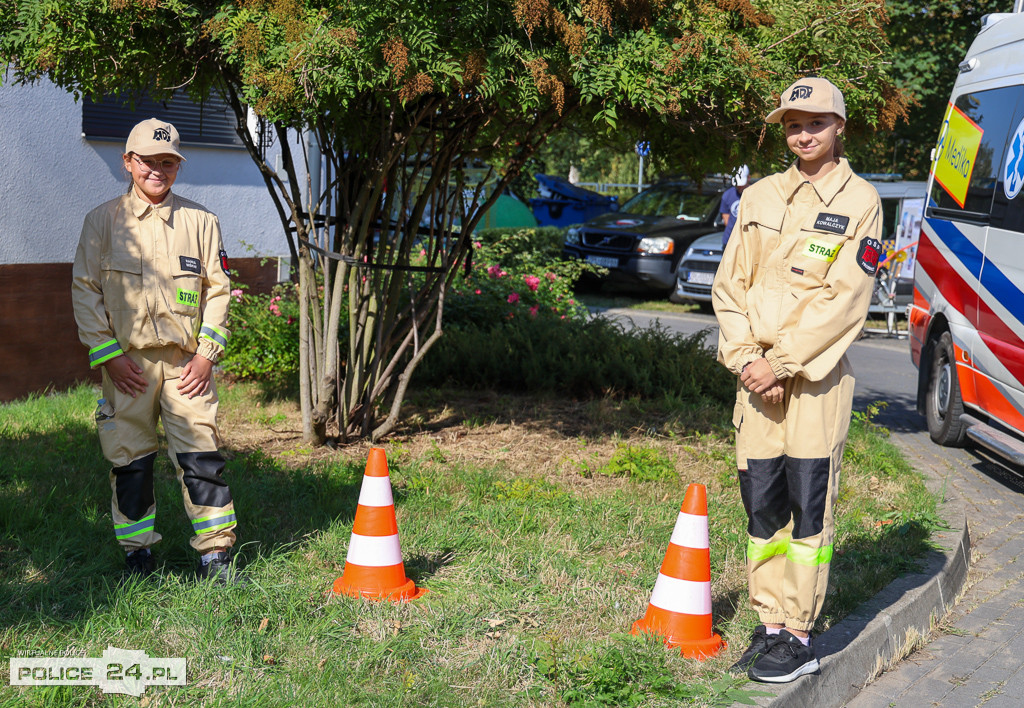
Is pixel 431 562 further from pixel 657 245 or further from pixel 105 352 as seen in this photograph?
pixel 657 245

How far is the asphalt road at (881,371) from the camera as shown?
9.33m

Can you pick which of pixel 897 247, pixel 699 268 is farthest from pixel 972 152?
pixel 699 268

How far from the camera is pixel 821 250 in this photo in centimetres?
353

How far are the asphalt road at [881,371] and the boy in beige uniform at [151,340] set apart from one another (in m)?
5.95

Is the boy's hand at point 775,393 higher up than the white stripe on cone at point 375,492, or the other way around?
the boy's hand at point 775,393

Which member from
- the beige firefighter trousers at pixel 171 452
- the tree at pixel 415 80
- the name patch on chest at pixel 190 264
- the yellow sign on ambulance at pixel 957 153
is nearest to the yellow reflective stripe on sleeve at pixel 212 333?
the beige firefighter trousers at pixel 171 452

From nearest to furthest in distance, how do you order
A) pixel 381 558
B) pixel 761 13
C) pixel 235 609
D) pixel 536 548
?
pixel 235 609 < pixel 381 558 < pixel 536 548 < pixel 761 13

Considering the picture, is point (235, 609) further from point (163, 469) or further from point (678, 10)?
point (678, 10)

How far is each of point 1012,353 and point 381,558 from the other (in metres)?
4.51

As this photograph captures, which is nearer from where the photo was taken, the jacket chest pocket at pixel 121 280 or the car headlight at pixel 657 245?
the jacket chest pocket at pixel 121 280

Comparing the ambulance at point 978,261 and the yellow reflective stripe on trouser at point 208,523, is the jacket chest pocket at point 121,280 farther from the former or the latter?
the ambulance at point 978,261

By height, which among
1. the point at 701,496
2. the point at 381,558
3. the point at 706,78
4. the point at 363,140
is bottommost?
the point at 381,558

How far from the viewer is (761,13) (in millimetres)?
5578

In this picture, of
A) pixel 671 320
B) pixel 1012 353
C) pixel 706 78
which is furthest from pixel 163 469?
pixel 671 320
